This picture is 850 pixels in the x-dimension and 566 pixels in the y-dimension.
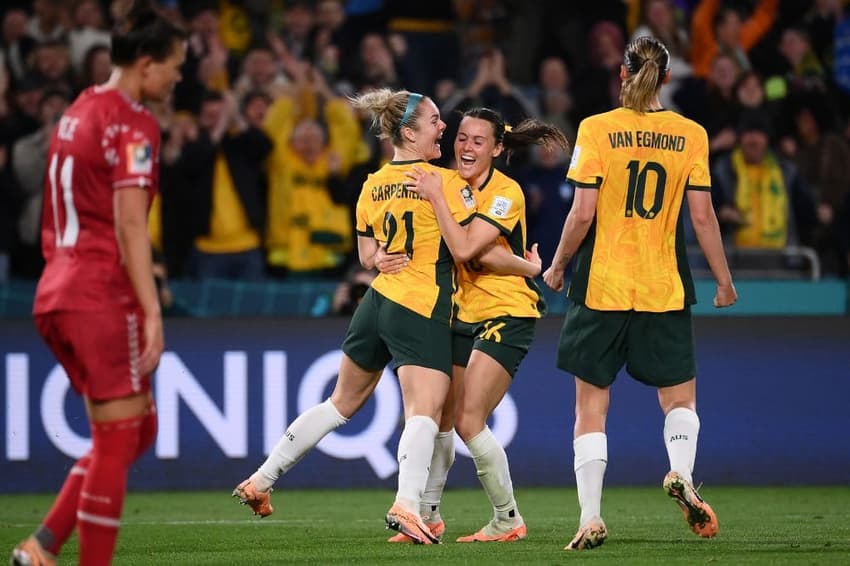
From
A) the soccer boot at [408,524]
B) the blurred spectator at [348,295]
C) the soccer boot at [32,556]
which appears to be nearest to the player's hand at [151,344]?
the soccer boot at [32,556]

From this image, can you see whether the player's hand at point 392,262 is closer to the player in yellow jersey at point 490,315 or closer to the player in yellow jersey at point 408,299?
the player in yellow jersey at point 408,299

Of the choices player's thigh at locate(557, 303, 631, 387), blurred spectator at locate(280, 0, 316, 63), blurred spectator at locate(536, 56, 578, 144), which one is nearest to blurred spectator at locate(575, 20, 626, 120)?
blurred spectator at locate(536, 56, 578, 144)

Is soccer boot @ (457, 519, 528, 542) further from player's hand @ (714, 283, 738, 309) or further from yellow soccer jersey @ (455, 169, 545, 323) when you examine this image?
player's hand @ (714, 283, 738, 309)

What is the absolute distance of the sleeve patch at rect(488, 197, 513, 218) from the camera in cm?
766

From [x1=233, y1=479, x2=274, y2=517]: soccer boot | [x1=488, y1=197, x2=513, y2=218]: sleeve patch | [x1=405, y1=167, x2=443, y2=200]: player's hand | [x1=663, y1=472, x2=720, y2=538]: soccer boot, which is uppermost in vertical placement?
[x1=405, y1=167, x2=443, y2=200]: player's hand

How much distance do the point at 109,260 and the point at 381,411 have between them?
20.3 feet

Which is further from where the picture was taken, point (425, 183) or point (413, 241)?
point (413, 241)

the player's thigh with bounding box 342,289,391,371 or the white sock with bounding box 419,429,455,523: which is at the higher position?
the player's thigh with bounding box 342,289,391,371

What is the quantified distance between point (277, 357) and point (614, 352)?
473 centimetres

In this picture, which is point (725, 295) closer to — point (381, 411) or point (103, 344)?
point (103, 344)

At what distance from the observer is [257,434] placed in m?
11.5

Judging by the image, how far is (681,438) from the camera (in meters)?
7.33

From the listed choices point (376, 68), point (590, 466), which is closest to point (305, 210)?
point (376, 68)

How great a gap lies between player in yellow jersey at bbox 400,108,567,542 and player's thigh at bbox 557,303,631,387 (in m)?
0.53
